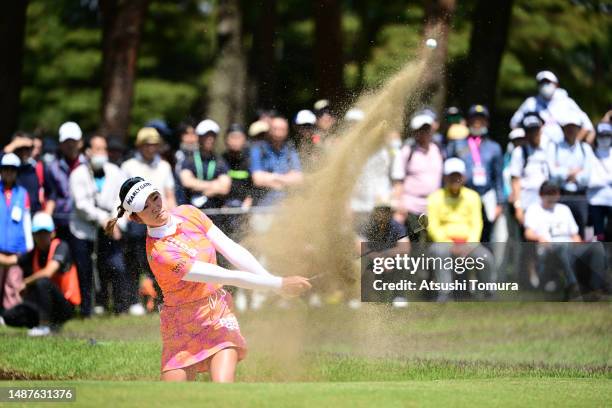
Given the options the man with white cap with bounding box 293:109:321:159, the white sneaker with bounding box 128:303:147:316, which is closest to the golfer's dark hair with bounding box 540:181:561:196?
the man with white cap with bounding box 293:109:321:159

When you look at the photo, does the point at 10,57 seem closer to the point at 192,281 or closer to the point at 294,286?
the point at 192,281

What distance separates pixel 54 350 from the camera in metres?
13.6

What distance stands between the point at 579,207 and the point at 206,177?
15.7 feet

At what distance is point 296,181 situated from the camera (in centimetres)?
1539

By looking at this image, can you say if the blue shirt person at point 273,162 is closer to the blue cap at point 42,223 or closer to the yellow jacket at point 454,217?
the yellow jacket at point 454,217

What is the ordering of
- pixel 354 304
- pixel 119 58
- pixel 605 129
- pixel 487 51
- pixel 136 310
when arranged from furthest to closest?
pixel 119 58, pixel 487 51, pixel 605 129, pixel 136 310, pixel 354 304

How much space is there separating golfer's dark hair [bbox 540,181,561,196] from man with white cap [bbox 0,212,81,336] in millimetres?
5957

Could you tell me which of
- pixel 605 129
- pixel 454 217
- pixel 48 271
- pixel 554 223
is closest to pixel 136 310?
pixel 48 271

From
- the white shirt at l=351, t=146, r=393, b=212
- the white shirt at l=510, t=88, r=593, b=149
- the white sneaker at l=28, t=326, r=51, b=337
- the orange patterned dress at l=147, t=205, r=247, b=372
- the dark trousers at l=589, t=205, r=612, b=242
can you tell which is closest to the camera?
the orange patterned dress at l=147, t=205, r=247, b=372

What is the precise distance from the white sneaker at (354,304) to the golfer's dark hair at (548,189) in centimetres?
353

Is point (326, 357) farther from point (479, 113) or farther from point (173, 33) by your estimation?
point (173, 33)

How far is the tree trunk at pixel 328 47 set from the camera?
2362 centimetres

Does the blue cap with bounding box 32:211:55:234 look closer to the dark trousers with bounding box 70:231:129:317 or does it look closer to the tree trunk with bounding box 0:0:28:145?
the dark trousers with bounding box 70:231:129:317

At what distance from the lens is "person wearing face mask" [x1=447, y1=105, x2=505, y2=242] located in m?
17.0
